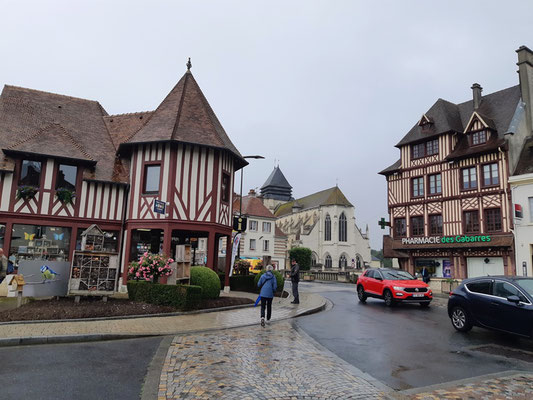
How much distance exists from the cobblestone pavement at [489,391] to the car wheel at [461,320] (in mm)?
3854

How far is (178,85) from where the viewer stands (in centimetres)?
1916

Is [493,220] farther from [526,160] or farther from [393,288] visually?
[393,288]

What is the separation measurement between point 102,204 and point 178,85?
660 centimetres

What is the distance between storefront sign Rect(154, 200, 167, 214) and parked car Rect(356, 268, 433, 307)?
856cm

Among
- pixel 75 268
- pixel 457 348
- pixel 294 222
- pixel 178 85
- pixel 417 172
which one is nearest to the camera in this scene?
pixel 457 348

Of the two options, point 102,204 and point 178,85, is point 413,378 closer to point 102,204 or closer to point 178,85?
point 102,204

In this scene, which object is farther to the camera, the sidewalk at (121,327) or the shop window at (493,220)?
the shop window at (493,220)

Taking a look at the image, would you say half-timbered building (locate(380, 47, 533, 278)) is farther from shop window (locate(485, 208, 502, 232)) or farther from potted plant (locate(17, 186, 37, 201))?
potted plant (locate(17, 186, 37, 201))

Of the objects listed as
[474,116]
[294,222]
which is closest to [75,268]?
[474,116]

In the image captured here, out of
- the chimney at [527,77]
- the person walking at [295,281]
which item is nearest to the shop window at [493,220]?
the chimney at [527,77]

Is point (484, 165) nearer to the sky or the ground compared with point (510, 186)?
nearer to the sky

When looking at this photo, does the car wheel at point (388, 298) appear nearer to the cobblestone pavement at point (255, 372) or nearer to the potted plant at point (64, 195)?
the cobblestone pavement at point (255, 372)

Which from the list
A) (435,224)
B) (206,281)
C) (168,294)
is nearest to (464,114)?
(435,224)

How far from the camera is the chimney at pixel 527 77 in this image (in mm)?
24578
